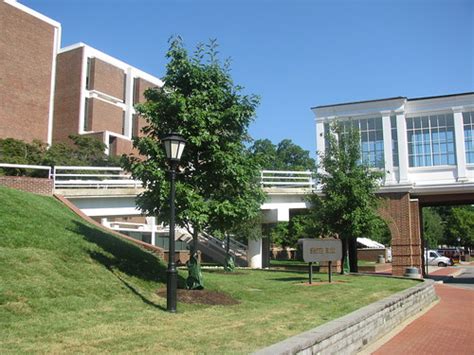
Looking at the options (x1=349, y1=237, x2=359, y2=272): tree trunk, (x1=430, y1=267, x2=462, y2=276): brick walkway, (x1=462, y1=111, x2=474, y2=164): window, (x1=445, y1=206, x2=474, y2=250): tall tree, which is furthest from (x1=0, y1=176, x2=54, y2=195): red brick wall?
(x1=445, y1=206, x2=474, y2=250): tall tree

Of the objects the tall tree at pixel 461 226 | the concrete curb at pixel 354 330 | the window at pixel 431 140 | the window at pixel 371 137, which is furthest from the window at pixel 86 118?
the concrete curb at pixel 354 330

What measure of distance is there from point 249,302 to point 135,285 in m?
2.58

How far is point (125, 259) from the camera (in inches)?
537

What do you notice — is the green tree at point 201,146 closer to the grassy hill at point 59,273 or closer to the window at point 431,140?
the grassy hill at point 59,273

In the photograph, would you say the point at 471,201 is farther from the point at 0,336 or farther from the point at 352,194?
the point at 0,336

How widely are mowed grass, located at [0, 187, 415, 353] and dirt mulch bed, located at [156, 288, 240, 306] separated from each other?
0.38 metres

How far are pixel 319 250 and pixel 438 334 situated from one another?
6.52 meters

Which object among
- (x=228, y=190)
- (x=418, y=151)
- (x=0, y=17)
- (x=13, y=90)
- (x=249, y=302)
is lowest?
(x=249, y=302)

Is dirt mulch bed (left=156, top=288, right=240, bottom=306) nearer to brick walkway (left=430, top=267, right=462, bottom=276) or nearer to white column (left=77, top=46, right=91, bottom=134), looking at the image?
brick walkway (left=430, top=267, right=462, bottom=276)

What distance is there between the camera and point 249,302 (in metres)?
11.8

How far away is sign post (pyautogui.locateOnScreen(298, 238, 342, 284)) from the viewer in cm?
1703

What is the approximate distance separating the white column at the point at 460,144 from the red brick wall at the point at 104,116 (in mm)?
53316

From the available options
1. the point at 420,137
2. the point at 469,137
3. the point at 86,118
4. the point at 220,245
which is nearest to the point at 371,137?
the point at 420,137

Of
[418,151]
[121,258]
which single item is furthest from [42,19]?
[121,258]
